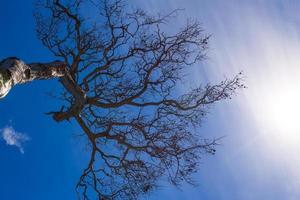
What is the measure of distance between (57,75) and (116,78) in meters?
2.54

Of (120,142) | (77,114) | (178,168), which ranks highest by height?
(77,114)

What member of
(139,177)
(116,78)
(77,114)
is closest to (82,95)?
(77,114)

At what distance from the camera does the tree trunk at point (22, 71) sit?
6.27 metres

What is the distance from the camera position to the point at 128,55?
1107 cm

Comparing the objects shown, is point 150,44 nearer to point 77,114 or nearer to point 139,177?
point 77,114

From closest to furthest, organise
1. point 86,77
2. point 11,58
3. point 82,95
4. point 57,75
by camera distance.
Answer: point 11,58
point 57,75
point 82,95
point 86,77

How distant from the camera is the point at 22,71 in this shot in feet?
23.5

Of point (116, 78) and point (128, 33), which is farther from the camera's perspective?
point (116, 78)

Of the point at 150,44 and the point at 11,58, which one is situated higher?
the point at 150,44

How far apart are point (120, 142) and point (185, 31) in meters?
3.93

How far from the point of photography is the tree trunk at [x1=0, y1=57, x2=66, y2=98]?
6.27 m

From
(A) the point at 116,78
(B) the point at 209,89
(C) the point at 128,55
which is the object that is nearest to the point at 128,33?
(C) the point at 128,55

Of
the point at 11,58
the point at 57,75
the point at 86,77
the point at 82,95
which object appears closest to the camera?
the point at 11,58

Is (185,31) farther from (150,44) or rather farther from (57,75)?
(57,75)
